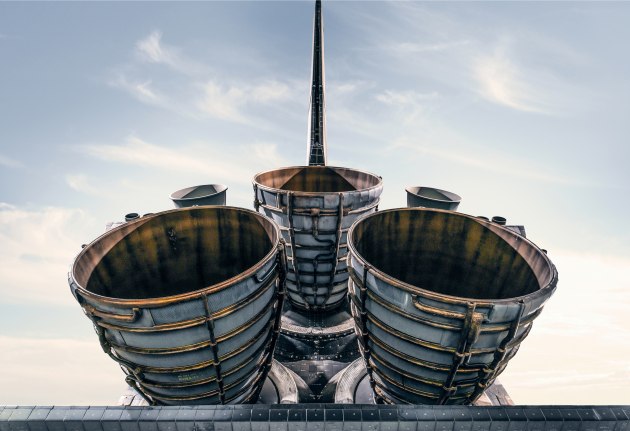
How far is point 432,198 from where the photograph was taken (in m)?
17.4

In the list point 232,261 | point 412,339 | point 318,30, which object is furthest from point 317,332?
point 318,30

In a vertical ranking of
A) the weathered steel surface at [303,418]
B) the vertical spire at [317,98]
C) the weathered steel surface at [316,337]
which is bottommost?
the weathered steel surface at [316,337]

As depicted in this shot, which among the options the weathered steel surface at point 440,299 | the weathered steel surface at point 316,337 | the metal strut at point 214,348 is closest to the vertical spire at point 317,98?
the weathered steel surface at point 316,337

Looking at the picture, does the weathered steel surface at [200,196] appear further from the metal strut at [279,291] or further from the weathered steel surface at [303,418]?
the weathered steel surface at [303,418]

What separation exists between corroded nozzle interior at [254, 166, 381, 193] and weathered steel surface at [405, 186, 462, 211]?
3.14 meters

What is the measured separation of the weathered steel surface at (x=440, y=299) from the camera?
671 cm

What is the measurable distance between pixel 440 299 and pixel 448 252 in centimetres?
494

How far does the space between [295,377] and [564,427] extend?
879 centimetres

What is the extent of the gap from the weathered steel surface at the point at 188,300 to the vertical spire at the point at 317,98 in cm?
1169

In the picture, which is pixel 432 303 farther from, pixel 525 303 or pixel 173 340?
pixel 173 340

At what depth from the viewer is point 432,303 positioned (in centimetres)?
663

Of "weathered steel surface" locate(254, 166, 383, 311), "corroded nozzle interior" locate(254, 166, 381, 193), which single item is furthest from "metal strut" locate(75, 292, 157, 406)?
"corroded nozzle interior" locate(254, 166, 381, 193)

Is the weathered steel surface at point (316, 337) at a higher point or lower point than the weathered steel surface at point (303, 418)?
lower

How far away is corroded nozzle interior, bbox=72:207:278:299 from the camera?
942 cm
